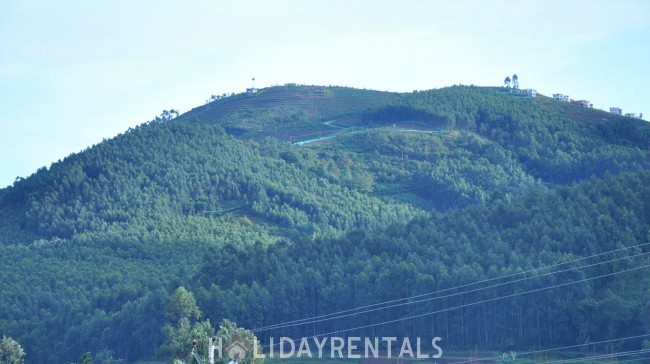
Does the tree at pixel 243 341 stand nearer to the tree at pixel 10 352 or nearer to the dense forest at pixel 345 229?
the dense forest at pixel 345 229

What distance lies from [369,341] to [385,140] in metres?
60.9

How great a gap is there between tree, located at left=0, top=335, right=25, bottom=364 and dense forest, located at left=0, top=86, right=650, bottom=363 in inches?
151

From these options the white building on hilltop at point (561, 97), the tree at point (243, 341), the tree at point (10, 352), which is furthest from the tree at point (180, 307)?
the white building on hilltop at point (561, 97)

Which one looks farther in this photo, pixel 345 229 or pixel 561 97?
pixel 561 97

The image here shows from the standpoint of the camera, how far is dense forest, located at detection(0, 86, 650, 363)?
220 ft

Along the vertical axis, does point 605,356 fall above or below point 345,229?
below

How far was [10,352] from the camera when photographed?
6875 cm

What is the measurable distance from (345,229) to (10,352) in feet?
128

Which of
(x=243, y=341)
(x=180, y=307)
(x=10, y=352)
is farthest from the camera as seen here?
(x=10, y=352)

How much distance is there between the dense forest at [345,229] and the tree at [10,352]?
151 inches

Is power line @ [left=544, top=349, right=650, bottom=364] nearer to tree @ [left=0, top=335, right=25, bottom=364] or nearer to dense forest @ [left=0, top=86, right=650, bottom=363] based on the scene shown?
dense forest @ [left=0, top=86, right=650, bottom=363]

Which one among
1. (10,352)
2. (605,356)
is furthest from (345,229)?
(605,356)

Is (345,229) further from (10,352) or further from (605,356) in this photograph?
(605,356)

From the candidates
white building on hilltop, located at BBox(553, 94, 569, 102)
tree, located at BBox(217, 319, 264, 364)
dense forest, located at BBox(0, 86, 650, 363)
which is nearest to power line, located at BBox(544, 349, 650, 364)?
dense forest, located at BBox(0, 86, 650, 363)
